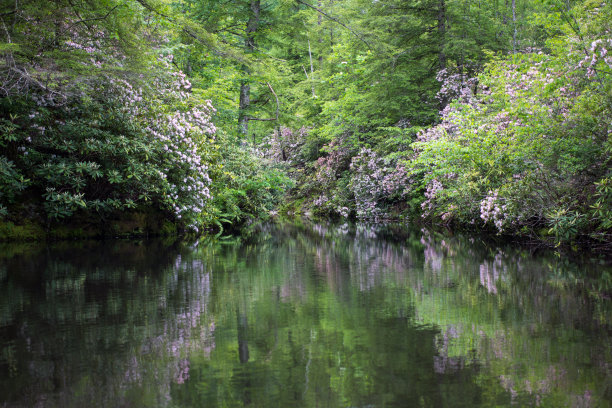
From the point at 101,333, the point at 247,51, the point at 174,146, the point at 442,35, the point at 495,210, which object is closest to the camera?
the point at 101,333

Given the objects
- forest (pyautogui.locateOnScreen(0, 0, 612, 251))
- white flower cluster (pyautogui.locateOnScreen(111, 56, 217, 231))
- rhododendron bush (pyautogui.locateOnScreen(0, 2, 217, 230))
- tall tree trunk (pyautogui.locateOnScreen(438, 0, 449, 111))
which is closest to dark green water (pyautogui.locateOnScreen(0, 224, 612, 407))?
forest (pyautogui.locateOnScreen(0, 0, 612, 251))

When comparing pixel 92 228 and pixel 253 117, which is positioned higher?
pixel 253 117

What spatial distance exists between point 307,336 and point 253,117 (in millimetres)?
19850

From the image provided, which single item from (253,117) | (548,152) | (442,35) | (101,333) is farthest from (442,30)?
(101,333)

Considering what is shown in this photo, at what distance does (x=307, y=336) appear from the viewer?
364 centimetres

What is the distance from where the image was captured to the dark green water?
2555 millimetres

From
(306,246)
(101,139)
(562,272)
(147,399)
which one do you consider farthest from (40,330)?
(101,139)

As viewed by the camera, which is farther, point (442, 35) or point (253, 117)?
point (253, 117)

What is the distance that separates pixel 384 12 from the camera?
20.6m

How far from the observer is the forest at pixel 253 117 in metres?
8.78

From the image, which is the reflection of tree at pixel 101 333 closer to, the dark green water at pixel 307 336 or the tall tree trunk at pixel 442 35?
the dark green water at pixel 307 336

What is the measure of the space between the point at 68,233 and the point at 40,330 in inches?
Answer: 378

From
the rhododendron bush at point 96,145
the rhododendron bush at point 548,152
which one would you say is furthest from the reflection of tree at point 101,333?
the rhododendron bush at point 548,152

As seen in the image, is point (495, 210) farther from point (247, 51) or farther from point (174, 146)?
point (247, 51)
